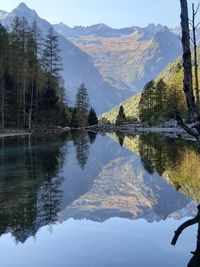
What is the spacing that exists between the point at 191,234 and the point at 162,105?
10822 cm

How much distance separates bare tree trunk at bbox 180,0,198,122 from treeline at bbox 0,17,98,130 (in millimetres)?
63081

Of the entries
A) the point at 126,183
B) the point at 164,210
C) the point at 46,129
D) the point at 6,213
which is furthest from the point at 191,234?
the point at 46,129

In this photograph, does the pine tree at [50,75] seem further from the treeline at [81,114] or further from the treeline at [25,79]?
the treeline at [81,114]

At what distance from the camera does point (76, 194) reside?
1933 centimetres

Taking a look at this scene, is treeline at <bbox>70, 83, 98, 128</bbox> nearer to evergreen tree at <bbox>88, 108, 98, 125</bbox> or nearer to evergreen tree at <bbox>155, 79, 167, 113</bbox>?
evergreen tree at <bbox>88, 108, 98, 125</bbox>

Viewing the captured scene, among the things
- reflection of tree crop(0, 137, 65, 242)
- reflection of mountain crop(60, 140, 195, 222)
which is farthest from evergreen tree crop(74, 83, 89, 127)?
reflection of mountain crop(60, 140, 195, 222)

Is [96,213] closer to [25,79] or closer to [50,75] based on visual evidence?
[25,79]

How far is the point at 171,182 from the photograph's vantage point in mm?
20844

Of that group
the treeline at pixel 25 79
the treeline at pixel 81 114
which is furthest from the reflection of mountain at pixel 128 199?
the treeline at pixel 81 114

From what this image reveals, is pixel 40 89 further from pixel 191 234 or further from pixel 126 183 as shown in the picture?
pixel 191 234

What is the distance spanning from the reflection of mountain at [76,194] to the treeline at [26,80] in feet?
152

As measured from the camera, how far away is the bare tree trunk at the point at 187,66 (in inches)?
389

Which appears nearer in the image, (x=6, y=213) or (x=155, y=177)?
(x=6, y=213)

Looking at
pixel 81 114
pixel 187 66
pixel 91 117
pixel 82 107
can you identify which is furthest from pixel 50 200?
pixel 91 117
